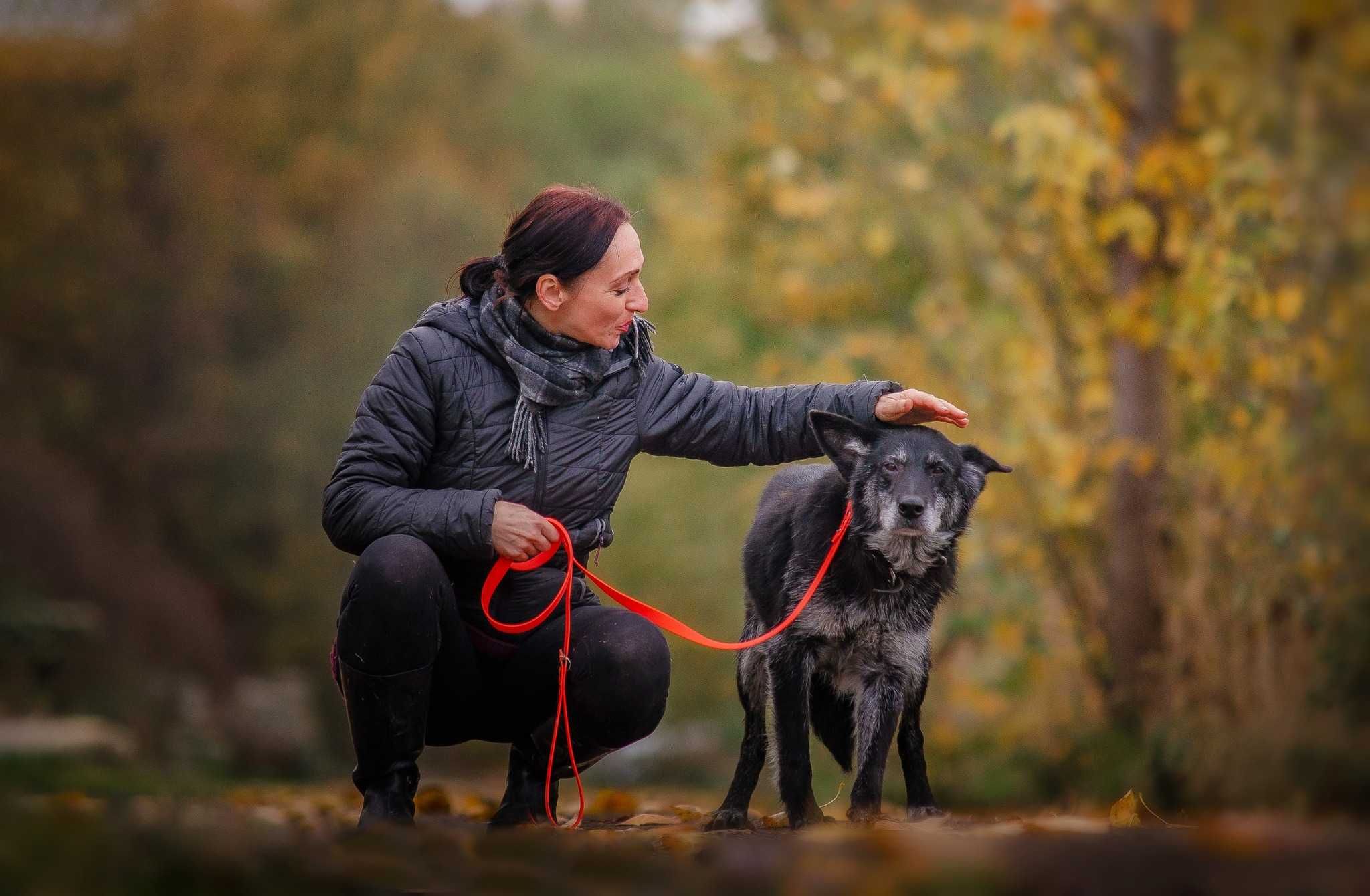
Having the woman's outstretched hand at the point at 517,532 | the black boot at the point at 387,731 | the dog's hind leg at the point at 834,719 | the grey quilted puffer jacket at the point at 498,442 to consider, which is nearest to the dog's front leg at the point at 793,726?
the dog's hind leg at the point at 834,719

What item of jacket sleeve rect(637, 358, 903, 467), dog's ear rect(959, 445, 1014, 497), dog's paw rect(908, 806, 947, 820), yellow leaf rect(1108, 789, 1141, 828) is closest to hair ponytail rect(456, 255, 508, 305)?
jacket sleeve rect(637, 358, 903, 467)

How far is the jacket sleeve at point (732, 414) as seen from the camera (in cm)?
463

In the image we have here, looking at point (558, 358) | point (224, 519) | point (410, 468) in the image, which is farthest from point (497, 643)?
point (224, 519)

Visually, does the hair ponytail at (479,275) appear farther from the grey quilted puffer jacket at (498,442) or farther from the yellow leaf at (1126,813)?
the yellow leaf at (1126,813)

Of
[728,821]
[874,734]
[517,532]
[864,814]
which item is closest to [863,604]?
[874,734]

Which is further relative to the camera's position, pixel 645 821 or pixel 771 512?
pixel 771 512

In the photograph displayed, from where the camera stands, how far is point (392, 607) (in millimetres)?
4012

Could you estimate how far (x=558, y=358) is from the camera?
4410 millimetres

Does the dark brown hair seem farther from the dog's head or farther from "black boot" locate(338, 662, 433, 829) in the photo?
"black boot" locate(338, 662, 433, 829)

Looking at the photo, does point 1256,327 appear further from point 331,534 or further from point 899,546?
point 331,534

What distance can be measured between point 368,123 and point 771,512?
20179mm

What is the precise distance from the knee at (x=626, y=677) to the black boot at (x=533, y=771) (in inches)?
5.7

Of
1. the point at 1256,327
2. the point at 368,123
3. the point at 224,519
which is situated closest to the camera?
the point at 1256,327

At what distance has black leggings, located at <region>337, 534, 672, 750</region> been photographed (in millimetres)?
4031
